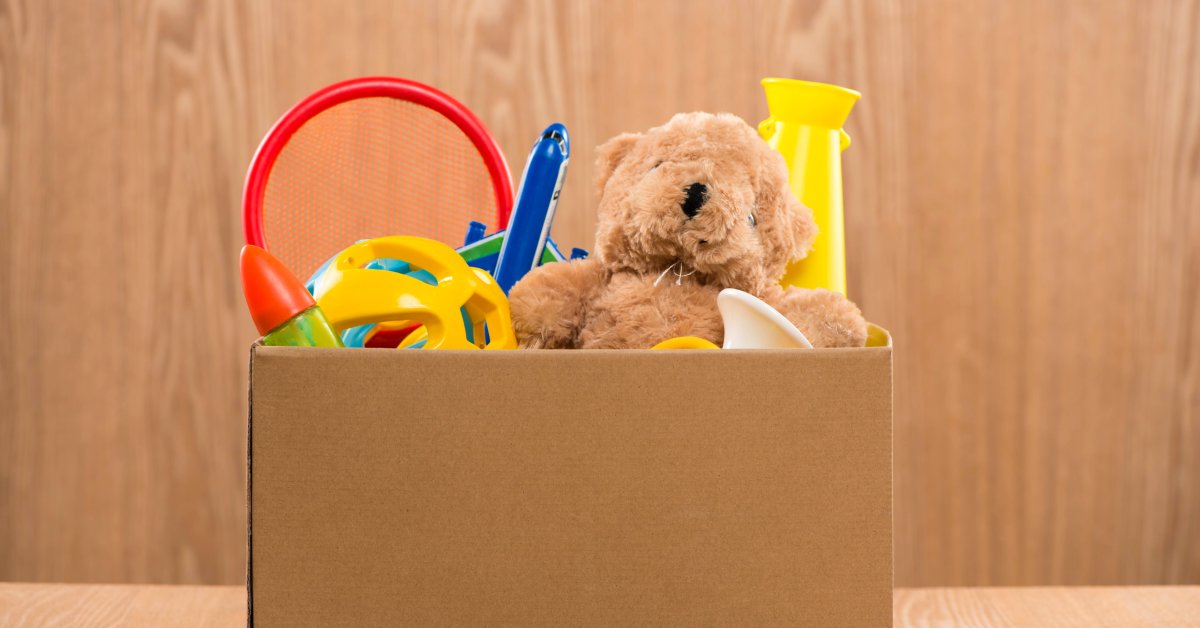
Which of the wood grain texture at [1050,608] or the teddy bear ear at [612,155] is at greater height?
the teddy bear ear at [612,155]

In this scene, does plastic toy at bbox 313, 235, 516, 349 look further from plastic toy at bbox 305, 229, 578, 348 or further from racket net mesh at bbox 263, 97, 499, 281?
racket net mesh at bbox 263, 97, 499, 281

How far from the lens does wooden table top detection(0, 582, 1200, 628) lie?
573 mm

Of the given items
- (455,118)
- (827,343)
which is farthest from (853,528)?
(455,118)

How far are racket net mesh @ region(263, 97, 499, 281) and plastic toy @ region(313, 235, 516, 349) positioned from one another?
0.69ft

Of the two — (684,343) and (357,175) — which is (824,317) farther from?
(357,175)

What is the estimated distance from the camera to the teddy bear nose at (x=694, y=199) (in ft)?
1.93

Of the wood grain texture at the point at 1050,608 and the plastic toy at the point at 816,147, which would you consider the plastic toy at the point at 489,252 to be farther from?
the wood grain texture at the point at 1050,608

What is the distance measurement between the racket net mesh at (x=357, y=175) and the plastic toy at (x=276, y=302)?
1.02 ft

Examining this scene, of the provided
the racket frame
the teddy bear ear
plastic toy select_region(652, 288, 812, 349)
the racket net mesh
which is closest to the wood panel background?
the racket net mesh

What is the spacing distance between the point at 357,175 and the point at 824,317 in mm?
438

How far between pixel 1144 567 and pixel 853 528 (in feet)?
4.02

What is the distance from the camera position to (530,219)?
66cm

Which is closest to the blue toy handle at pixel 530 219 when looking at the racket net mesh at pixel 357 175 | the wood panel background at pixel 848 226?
the racket net mesh at pixel 357 175

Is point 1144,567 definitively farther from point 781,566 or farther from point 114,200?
point 114,200
